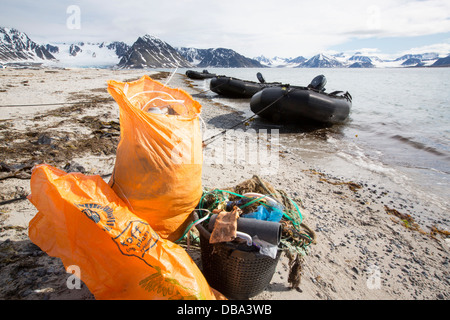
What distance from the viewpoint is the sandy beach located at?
198 cm

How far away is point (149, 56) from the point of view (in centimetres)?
16738

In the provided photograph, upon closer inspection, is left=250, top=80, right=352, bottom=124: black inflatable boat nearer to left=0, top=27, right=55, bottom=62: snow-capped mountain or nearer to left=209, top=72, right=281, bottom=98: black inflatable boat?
left=209, top=72, right=281, bottom=98: black inflatable boat

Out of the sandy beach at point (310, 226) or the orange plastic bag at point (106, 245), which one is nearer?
the orange plastic bag at point (106, 245)

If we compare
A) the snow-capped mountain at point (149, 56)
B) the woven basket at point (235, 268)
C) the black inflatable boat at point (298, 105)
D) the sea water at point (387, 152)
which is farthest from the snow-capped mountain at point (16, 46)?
the woven basket at point (235, 268)

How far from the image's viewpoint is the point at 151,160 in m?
1.83

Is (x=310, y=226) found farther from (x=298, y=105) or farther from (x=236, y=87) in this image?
(x=236, y=87)

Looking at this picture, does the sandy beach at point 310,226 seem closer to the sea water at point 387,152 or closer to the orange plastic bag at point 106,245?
the orange plastic bag at point 106,245

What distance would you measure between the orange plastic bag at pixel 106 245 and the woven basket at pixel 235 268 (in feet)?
0.61

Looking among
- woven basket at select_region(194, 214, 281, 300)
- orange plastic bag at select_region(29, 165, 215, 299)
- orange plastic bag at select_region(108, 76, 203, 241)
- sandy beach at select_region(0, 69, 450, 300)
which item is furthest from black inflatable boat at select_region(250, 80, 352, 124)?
orange plastic bag at select_region(29, 165, 215, 299)

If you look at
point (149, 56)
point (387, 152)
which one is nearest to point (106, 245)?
point (387, 152)

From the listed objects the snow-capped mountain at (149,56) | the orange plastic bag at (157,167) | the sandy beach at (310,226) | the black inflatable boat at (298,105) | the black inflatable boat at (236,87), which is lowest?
the sandy beach at (310,226)

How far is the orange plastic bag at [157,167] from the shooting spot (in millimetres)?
1835

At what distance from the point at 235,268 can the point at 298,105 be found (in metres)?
7.82

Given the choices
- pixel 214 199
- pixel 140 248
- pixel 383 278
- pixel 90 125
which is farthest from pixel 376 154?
pixel 90 125
